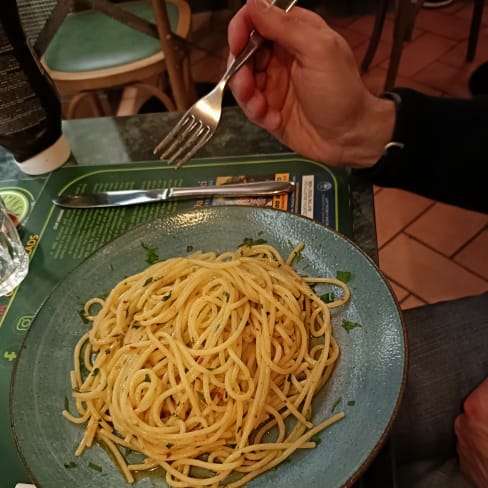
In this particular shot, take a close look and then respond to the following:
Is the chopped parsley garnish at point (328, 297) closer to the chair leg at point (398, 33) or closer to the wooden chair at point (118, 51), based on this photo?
the wooden chair at point (118, 51)

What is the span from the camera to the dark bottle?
96 cm

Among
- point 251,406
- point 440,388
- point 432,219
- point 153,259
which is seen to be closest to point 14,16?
point 153,259

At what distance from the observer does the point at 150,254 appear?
0.87 meters

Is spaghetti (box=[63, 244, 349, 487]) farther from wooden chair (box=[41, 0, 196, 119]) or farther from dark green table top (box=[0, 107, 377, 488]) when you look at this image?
wooden chair (box=[41, 0, 196, 119])

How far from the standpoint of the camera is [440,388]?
93 centimetres

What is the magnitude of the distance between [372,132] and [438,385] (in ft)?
1.45

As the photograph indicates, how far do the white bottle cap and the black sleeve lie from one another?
0.60 meters

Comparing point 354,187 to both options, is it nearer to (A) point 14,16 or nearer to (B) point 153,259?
(B) point 153,259

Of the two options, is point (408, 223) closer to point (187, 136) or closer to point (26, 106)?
point (187, 136)

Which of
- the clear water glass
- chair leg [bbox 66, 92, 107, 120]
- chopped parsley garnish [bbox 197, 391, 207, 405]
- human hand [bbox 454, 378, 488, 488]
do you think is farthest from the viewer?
chair leg [bbox 66, 92, 107, 120]

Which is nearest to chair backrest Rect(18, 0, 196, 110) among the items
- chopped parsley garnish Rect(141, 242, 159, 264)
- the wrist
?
the wrist

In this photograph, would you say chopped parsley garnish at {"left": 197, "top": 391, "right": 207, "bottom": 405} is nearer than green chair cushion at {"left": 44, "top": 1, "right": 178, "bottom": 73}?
Yes

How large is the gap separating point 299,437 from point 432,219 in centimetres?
149

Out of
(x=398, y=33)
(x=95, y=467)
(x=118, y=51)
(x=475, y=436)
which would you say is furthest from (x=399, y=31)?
(x=95, y=467)
